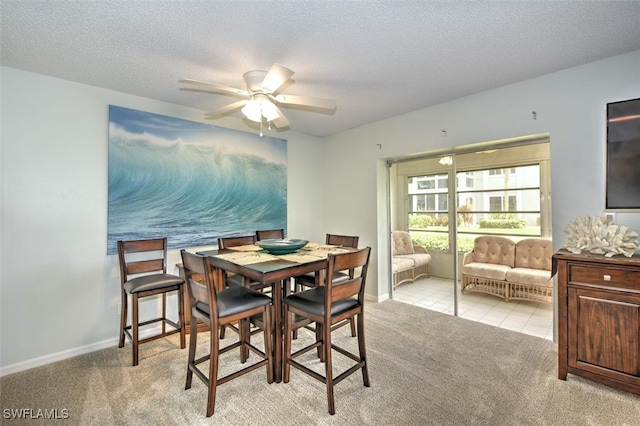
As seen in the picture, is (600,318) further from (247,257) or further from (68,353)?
(68,353)

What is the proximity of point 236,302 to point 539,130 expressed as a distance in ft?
10.4

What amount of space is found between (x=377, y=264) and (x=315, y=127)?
2.24m

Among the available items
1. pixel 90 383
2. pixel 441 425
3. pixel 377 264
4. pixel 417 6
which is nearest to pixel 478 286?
pixel 377 264

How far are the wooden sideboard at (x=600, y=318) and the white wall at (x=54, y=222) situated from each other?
4.02 metres

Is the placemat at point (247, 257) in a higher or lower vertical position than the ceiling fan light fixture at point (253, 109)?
lower

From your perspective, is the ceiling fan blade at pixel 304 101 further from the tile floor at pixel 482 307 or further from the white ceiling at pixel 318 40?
the tile floor at pixel 482 307

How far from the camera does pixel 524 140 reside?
3021mm

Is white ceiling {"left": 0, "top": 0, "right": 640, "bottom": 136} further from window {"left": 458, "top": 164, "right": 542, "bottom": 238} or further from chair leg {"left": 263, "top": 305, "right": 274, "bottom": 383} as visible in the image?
chair leg {"left": 263, "top": 305, "right": 274, "bottom": 383}

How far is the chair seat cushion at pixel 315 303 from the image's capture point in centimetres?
196

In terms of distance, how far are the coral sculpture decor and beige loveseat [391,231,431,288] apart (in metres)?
2.08

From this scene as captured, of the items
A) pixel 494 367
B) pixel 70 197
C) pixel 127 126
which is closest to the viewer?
pixel 494 367

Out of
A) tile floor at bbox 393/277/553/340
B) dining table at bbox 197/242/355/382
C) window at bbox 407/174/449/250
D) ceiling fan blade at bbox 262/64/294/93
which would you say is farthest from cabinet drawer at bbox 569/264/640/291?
ceiling fan blade at bbox 262/64/294/93

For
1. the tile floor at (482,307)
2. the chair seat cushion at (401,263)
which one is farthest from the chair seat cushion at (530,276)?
the chair seat cushion at (401,263)

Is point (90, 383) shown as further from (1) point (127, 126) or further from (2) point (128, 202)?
(1) point (127, 126)
